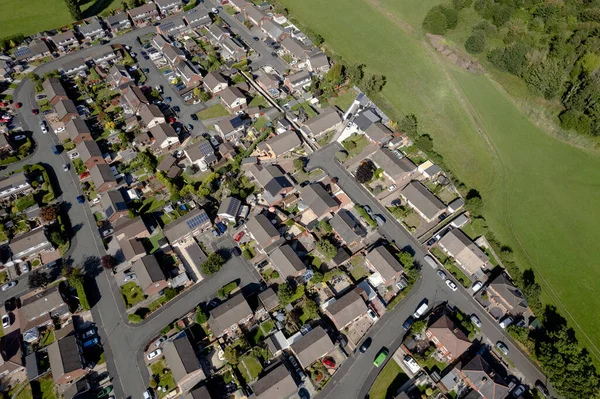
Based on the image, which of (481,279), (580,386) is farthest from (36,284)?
(580,386)

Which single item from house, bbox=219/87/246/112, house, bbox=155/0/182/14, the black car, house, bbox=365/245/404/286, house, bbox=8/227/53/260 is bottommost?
house, bbox=8/227/53/260

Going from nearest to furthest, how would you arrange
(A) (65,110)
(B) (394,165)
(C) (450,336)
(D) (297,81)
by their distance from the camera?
(C) (450,336)
(B) (394,165)
(A) (65,110)
(D) (297,81)

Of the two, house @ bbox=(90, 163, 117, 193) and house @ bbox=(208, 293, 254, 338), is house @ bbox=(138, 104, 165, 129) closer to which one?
house @ bbox=(90, 163, 117, 193)

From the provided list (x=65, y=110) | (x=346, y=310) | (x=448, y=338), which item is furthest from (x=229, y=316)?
(x=65, y=110)

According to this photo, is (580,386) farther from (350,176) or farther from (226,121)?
(226,121)

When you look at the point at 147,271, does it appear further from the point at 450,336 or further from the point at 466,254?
the point at 466,254

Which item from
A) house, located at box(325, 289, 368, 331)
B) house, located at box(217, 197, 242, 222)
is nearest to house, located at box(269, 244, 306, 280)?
house, located at box(325, 289, 368, 331)
